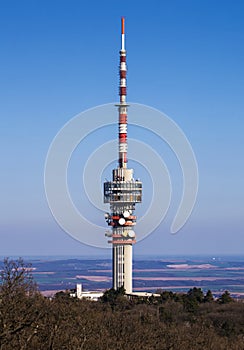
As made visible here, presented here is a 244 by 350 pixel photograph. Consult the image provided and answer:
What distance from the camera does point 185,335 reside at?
1246 inches

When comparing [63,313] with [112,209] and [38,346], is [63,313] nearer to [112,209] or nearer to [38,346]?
[38,346]

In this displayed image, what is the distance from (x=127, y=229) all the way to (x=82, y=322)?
37.9 m

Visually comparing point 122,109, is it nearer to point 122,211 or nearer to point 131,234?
point 122,211

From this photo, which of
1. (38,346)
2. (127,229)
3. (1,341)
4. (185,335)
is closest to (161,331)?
(185,335)

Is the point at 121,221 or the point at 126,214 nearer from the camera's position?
the point at 121,221

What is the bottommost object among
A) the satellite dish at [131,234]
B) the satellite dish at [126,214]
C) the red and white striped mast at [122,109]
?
the satellite dish at [131,234]

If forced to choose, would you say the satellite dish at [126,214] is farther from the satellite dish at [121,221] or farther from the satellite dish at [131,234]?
the satellite dish at [131,234]

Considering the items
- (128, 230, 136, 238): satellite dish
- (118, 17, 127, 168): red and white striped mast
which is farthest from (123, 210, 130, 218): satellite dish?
(118, 17, 127, 168): red and white striped mast

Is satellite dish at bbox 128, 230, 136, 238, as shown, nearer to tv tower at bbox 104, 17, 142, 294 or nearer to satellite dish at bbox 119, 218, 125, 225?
tv tower at bbox 104, 17, 142, 294

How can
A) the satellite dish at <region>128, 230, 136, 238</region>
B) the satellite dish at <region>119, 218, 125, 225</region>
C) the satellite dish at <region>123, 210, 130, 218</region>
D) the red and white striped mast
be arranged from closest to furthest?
the red and white striped mast, the satellite dish at <region>119, 218, 125, 225</region>, the satellite dish at <region>123, 210, 130, 218</region>, the satellite dish at <region>128, 230, 136, 238</region>

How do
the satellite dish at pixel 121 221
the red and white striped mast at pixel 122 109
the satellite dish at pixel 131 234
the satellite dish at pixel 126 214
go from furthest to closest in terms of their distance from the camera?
the satellite dish at pixel 131 234 < the satellite dish at pixel 126 214 < the satellite dish at pixel 121 221 < the red and white striped mast at pixel 122 109

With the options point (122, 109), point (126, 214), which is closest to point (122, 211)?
point (126, 214)

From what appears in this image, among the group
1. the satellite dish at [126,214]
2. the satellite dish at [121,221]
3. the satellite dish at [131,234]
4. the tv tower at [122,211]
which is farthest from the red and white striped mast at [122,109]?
the satellite dish at [131,234]

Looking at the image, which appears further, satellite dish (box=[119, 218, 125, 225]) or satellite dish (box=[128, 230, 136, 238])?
satellite dish (box=[128, 230, 136, 238])
